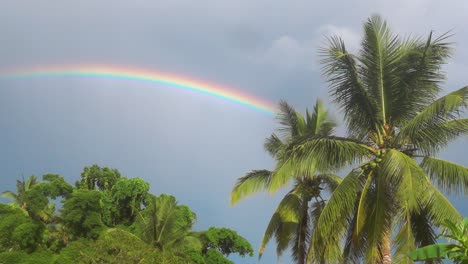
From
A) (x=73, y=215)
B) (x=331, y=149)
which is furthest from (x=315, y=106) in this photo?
(x=73, y=215)

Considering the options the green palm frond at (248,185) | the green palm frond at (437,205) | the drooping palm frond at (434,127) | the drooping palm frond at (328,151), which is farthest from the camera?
the green palm frond at (248,185)

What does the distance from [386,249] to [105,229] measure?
77.7ft

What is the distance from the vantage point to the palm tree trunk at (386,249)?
40.0 feet

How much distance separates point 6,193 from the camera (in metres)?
48.8

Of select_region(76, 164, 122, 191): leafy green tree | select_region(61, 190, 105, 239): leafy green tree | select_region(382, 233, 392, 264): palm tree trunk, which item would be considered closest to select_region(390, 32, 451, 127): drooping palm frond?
select_region(382, 233, 392, 264): palm tree trunk

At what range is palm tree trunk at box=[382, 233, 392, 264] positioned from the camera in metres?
12.2

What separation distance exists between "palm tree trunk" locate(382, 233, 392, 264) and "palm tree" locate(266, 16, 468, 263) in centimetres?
3

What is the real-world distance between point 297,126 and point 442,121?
8669mm

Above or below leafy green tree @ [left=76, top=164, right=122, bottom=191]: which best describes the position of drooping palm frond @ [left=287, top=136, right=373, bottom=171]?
below

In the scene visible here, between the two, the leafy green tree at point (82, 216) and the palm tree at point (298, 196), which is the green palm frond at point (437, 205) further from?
the leafy green tree at point (82, 216)

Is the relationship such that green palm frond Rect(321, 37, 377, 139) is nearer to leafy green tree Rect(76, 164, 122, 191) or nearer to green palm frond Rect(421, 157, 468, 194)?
green palm frond Rect(421, 157, 468, 194)

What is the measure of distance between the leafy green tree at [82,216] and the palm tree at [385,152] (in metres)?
21.4

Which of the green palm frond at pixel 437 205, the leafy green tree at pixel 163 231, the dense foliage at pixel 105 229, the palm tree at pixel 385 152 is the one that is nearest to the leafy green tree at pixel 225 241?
the dense foliage at pixel 105 229

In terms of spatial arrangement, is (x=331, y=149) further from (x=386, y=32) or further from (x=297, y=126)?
(x=297, y=126)
